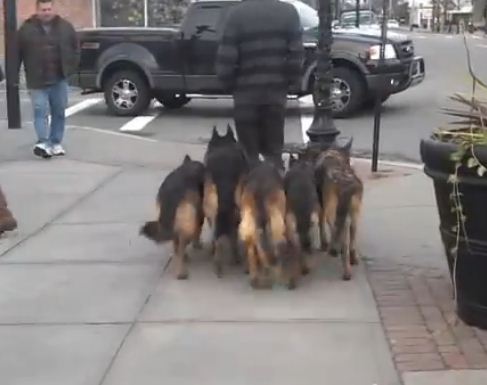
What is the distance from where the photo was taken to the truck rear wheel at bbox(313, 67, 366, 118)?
618 inches

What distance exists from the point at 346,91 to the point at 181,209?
32.2 feet

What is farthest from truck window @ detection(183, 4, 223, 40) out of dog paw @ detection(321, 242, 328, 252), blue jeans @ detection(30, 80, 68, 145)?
dog paw @ detection(321, 242, 328, 252)

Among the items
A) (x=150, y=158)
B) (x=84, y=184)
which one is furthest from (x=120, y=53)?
(x=84, y=184)

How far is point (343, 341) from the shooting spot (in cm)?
514

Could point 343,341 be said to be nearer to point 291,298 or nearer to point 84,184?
point 291,298

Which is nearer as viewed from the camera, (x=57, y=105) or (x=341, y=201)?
(x=341, y=201)

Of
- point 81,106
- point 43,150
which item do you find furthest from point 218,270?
point 81,106

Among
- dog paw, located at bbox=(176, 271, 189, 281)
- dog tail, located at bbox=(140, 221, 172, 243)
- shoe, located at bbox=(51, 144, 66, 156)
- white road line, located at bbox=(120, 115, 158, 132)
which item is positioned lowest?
white road line, located at bbox=(120, 115, 158, 132)

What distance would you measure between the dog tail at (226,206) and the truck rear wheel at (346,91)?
31.2ft

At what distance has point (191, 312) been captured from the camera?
570 centimetres

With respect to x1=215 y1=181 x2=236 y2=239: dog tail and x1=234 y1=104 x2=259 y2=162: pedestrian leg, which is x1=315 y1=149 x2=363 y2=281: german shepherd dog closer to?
x1=215 y1=181 x2=236 y2=239: dog tail

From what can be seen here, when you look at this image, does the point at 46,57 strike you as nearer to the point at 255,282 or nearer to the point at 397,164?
the point at 397,164

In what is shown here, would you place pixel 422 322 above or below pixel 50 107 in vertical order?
below

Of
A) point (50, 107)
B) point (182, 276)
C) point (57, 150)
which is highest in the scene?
point (50, 107)
